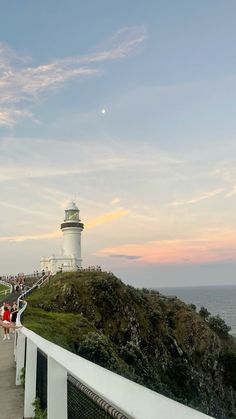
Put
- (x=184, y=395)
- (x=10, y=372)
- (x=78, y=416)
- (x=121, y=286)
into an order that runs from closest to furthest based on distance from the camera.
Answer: (x=78, y=416) < (x=10, y=372) < (x=184, y=395) < (x=121, y=286)

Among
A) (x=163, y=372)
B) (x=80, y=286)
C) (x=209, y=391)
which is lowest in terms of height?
(x=209, y=391)

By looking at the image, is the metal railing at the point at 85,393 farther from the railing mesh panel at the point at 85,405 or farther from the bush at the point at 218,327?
the bush at the point at 218,327

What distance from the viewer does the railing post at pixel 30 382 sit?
23.0ft

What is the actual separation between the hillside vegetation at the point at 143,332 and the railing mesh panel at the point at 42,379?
16.0 metres

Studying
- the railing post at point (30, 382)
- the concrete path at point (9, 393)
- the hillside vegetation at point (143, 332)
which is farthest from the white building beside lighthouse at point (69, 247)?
the railing post at point (30, 382)

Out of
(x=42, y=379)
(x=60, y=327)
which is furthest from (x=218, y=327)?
(x=42, y=379)

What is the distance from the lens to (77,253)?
62750mm

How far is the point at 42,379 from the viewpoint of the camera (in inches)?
263

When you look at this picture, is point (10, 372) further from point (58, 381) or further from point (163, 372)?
point (163, 372)

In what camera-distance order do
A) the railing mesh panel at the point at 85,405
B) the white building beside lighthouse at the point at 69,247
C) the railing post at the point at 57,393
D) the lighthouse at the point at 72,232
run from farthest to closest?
the lighthouse at the point at 72,232 → the white building beside lighthouse at the point at 69,247 → the railing post at the point at 57,393 → the railing mesh panel at the point at 85,405

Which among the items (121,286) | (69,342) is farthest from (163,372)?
(69,342)

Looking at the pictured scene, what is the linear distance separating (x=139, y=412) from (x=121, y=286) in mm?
41015

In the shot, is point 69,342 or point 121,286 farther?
point 121,286

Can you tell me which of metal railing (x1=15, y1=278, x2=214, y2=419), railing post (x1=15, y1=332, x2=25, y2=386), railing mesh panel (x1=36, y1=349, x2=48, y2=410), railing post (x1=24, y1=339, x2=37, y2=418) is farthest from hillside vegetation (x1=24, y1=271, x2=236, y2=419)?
metal railing (x1=15, y1=278, x2=214, y2=419)
